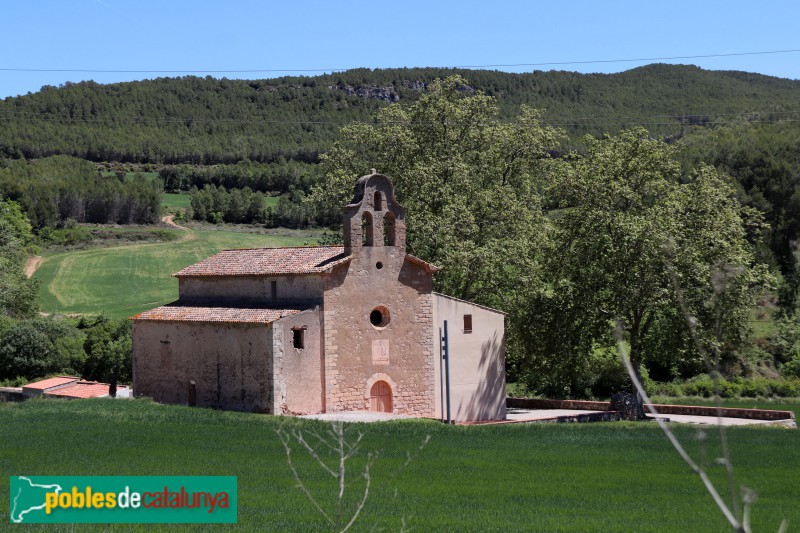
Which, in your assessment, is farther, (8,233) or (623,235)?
(8,233)

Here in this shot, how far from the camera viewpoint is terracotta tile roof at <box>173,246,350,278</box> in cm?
3397

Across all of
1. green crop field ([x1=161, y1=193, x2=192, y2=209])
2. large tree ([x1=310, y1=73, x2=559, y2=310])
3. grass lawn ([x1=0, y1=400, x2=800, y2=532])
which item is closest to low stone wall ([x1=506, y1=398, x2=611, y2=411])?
large tree ([x1=310, y1=73, x2=559, y2=310])

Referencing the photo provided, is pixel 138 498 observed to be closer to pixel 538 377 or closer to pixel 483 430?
pixel 483 430

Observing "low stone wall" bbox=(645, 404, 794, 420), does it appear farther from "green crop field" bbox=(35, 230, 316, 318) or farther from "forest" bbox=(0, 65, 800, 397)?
"green crop field" bbox=(35, 230, 316, 318)

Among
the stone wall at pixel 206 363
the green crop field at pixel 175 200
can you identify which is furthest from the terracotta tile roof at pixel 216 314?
the green crop field at pixel 175 200

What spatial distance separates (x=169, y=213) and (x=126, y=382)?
3039 inches

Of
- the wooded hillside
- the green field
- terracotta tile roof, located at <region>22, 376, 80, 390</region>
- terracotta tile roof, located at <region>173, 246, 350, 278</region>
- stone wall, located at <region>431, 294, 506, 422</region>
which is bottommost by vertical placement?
terracotta tile roof, located at <region>22, 376, 80, 390</region>

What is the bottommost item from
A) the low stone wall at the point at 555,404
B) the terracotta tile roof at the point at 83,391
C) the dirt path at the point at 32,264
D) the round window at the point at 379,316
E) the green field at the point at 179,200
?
the low stone wall at the point at 555,404

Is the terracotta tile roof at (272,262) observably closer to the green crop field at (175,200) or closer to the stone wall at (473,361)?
the stone wall at (473,361)

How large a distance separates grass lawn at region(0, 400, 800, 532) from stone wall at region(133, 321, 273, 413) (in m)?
1.98

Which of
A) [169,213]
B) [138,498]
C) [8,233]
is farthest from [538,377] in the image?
[169,213]

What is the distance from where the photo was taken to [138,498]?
16.0 metres

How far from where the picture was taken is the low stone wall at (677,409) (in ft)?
116

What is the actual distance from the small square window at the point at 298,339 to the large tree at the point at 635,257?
10968 mm
